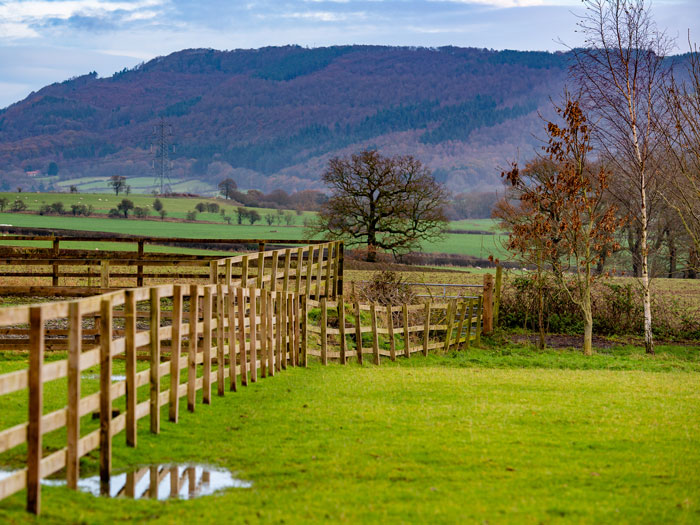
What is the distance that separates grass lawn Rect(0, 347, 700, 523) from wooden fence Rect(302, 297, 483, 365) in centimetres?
582

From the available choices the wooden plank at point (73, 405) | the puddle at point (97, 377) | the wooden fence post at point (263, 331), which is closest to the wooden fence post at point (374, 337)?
the wooden fence post at point (263, 331)

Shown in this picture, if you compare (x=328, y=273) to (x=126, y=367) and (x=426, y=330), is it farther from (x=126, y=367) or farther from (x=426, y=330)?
(x=126, y=367)

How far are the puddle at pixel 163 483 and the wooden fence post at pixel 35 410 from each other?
0.77 meters

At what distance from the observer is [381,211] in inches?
2192

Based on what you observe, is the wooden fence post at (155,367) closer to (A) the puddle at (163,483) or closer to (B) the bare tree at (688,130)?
(A) the puddle at (163,483)

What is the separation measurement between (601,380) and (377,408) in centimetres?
685

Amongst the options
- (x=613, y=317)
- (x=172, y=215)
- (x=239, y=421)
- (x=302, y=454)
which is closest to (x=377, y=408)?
(x=239, y=421)

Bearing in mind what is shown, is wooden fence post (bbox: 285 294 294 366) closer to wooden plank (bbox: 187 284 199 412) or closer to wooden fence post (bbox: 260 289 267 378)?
wooden fence post (bbox: 260 289 267 378)

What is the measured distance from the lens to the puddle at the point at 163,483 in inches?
265

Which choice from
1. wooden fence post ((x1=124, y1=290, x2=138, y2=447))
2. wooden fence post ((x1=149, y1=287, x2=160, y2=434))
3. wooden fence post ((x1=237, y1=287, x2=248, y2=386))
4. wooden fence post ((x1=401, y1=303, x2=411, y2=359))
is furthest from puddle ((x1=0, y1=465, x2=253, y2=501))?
wooden fence post ((x1=401, y1=303, x2=411, y2=359))

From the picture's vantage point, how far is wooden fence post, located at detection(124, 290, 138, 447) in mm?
7777

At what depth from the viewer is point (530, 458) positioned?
8023 mm

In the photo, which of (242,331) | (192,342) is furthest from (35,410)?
(242,331)

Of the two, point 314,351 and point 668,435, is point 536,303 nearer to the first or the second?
point 314,351
